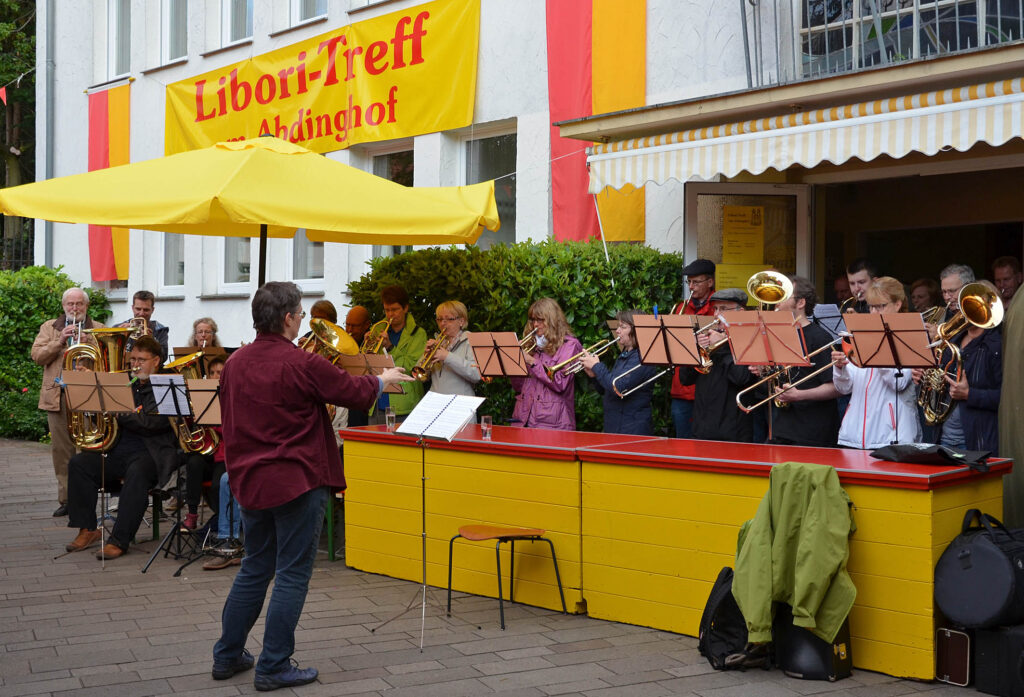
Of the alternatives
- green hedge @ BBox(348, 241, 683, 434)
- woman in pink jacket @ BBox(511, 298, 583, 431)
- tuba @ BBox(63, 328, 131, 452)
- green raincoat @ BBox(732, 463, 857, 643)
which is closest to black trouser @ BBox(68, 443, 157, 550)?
tuba @ BBox(63, 328, 131, 452)

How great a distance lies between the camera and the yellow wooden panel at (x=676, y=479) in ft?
20.0

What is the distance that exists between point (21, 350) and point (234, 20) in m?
5.89

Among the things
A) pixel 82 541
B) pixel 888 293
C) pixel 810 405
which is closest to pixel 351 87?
pixel 82 541

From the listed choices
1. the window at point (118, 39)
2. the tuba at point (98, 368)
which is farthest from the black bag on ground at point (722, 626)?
the window at point (118, 39)

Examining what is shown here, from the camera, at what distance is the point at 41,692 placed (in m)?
5.56

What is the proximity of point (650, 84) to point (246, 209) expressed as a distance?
16.2ft

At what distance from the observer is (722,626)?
19.4 ft

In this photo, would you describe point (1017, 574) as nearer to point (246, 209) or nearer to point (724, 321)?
point (724, 321)

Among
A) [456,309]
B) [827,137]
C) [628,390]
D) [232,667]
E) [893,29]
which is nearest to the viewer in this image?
[232,667]

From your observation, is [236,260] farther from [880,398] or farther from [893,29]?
[880,398]

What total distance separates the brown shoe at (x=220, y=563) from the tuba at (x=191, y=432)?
97 cm

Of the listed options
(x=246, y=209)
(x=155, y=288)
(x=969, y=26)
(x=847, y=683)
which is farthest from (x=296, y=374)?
(x=155, y=288)

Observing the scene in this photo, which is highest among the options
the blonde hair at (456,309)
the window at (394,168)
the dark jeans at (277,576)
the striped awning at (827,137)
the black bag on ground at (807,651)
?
the window at (394,168)

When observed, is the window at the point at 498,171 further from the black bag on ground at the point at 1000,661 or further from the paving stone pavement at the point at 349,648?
the black bag on ground at the point at 1000,661
